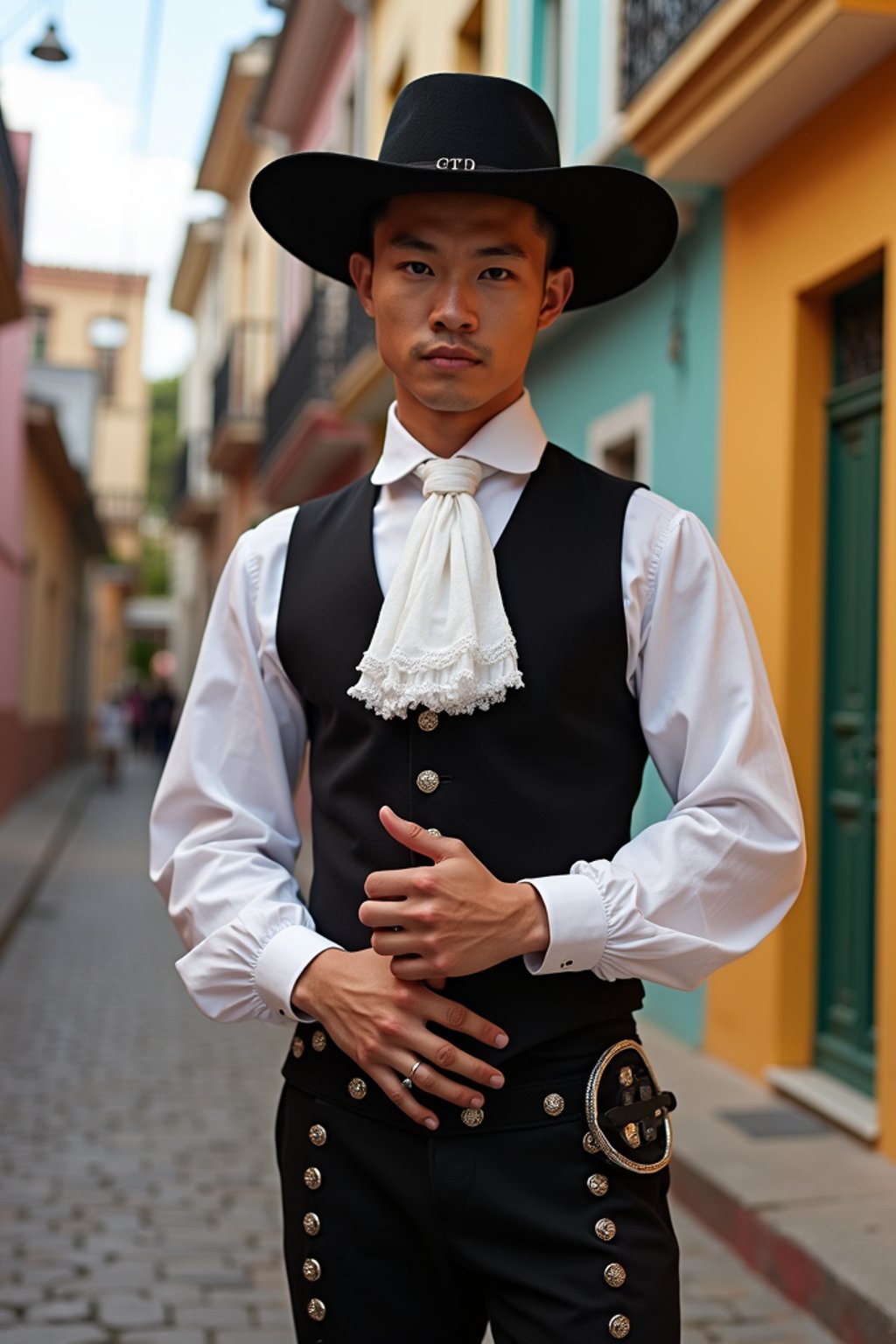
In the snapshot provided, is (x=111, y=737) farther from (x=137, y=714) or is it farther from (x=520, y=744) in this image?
(x=520, y=744)

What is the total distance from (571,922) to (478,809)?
18 cm

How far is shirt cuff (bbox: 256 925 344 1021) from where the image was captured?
1.90 m

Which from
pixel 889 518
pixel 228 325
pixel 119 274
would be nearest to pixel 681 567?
pixel 889 518

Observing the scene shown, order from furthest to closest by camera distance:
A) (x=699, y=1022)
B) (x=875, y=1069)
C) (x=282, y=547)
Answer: (x=699, y=1022)
(x=875, y=1069)
(x=282, y=547)

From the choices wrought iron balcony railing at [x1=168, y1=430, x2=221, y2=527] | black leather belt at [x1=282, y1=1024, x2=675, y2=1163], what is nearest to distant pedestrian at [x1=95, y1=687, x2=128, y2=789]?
wrought iron balcony railing at [x1=168, y1=430, x2=221, y2=527]

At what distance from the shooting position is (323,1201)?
6.36 feet

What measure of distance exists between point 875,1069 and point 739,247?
3409 mm

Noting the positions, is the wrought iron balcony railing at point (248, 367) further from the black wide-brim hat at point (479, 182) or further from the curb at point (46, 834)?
the black wide-brim hat at point (479, 182)

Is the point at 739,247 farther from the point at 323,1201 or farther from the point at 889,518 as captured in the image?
the point at 323,1201

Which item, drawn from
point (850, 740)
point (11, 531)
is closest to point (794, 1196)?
point (850, 740)

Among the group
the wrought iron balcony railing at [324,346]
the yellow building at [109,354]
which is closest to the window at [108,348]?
the yellow building at [109,354]

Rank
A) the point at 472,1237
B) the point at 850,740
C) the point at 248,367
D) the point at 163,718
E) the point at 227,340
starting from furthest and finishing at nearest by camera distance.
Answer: the point at 163,718
the point at 227,340
the point at 248,367
the point at 850,740
the point at 472,1237

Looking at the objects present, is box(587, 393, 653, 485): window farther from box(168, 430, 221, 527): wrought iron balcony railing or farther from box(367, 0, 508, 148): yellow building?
box(168, 430, 221, 527): wrought iron balcony railing

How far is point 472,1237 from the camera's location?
6.07 ft
